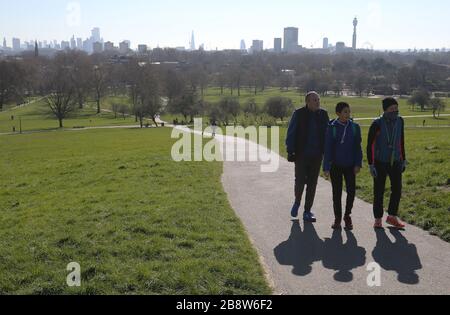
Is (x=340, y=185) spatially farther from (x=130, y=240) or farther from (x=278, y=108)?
(x=278, y=108)

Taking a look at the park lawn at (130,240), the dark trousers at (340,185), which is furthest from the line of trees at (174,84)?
the dark trousers at (340,185)

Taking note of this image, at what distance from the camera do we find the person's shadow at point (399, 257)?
5.80 m

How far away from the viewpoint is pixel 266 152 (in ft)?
58.2

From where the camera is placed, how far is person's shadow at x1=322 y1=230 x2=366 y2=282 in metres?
5.90

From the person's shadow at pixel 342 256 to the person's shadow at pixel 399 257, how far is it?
0.25m

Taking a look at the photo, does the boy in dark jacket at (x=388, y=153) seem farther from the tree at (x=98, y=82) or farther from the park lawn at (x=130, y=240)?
the tree at (x=98, y=82)

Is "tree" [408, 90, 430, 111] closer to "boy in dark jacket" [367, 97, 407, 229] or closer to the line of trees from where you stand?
the line of trees

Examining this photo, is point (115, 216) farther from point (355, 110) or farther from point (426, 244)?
point (355, 110)

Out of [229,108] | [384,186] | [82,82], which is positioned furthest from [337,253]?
[82,82]

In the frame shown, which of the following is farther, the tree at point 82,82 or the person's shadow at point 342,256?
the tree at point 82,82

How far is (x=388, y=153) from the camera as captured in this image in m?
7.48

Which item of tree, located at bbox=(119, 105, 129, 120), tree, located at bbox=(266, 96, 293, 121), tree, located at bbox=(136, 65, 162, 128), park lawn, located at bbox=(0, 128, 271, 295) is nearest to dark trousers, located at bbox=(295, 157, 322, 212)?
park lawn, located at bbox=(0, 128, 271, 295)

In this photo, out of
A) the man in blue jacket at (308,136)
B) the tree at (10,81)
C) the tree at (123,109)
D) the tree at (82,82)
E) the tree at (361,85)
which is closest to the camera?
the man in blue jacket at (308,136)
